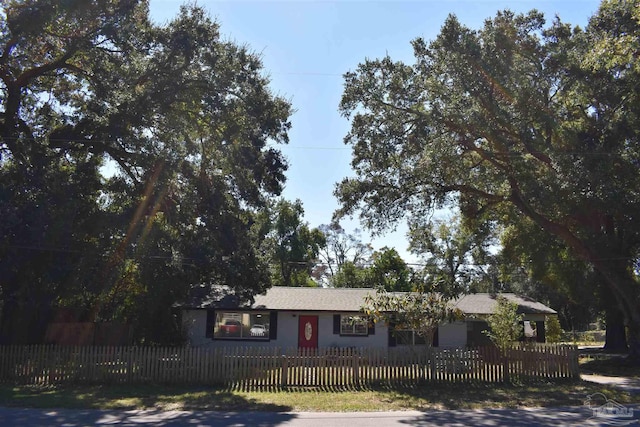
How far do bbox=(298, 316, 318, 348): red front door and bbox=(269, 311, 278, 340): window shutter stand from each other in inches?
47.5

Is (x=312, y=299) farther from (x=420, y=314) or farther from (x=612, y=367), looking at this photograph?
(x=612, y=367)

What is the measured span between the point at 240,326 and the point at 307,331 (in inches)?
137

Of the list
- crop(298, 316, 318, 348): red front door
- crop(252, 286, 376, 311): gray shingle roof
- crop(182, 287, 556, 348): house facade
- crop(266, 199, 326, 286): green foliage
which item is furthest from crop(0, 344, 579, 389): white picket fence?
crop(266, 199, 326, 286): green foliage

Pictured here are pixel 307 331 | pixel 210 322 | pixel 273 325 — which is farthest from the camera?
pixel 307 331

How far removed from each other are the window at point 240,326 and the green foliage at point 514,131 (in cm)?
805

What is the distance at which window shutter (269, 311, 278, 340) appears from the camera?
26047mm

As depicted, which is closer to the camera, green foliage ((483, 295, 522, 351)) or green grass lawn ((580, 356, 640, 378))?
green foliage ((483, 295, 522, 351))

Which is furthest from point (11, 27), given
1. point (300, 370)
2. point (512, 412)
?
point (512, 412)

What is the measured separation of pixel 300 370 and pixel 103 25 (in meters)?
14.1

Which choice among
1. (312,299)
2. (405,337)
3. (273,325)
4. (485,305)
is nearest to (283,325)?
(273,325)

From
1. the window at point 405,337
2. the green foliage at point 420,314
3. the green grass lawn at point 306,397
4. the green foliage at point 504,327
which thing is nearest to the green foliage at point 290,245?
the window at point 405,337

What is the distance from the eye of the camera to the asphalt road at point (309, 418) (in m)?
10.5

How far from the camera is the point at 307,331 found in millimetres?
26422

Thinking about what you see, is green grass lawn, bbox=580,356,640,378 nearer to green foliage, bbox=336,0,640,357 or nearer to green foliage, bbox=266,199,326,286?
green foliage, bbox=336,0,640,357
